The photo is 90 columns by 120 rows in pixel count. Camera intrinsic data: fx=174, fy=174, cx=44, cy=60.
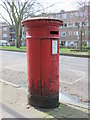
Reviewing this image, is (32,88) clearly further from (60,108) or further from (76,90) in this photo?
(76,90)

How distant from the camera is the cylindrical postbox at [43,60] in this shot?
335 cm

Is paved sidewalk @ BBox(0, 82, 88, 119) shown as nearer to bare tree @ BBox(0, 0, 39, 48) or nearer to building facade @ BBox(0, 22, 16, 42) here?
bare tree @ BBox(0, 0, 39, 48)

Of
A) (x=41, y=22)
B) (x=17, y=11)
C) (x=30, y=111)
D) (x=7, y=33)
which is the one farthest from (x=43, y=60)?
(x=7, y=33)

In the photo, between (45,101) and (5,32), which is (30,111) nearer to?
(45,101)

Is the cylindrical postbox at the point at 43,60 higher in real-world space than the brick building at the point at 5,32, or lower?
lower

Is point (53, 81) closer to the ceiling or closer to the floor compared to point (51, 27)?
closer to the floor

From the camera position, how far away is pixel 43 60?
339 centimetres

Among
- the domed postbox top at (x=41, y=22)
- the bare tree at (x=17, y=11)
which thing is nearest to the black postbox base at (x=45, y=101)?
the domed postbox top at (x=41, y=22)

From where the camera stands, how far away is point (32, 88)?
3559 millimetres

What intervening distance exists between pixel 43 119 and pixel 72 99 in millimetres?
1442

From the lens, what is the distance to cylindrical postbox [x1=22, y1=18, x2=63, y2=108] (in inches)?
132

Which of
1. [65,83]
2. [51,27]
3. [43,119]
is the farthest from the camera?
[65,83]

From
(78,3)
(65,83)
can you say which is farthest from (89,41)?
(65,83)

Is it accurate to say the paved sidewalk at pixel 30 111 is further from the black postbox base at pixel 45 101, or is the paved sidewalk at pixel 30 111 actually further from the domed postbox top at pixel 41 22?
the domed postbox top at pixel 41 22
